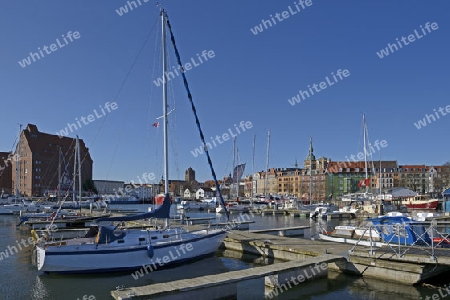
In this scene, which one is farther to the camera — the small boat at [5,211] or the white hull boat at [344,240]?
the small boat at [5,211]

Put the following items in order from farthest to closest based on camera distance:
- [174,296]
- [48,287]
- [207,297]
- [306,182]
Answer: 1. [306,182]
2. [48,287]
3. [207,297]
4. [174,296]

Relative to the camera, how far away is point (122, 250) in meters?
20.9

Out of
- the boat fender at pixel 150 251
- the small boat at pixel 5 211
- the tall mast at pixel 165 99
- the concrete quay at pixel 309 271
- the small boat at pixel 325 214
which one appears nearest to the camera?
the concrete quay at pixel 309 271

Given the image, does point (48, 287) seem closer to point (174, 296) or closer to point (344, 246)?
point (174, 296)

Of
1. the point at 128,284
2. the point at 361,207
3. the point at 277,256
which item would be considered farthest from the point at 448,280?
the point at 361,207

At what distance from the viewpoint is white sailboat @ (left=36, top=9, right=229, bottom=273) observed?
20188 millimetres

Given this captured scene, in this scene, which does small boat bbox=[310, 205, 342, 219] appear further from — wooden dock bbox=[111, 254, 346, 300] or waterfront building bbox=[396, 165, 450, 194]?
waterfront building bbox=[396, 165, 450, 194]

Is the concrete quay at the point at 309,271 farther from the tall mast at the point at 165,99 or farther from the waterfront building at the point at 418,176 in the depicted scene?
the waterfront building at the point at 418,176

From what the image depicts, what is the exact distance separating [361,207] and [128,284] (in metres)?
56.5

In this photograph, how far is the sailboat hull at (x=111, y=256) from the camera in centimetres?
2009

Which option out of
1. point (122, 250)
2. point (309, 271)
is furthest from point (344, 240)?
point (122, 250)

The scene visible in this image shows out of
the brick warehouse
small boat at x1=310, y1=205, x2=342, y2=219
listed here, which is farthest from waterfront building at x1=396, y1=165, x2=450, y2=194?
the brick warehouse

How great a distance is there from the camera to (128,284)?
1895cm

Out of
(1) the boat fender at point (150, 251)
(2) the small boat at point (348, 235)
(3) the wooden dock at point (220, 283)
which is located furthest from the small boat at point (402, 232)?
(1) the boat fender at point (150, 251)
